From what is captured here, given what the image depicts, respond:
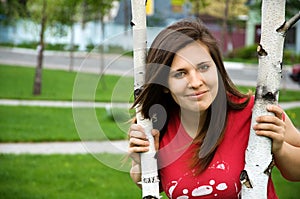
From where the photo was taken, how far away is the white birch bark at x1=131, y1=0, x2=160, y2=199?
2.02 m

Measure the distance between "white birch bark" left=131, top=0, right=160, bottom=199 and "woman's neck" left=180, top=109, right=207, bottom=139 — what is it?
16 cm

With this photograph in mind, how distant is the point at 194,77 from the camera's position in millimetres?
1993

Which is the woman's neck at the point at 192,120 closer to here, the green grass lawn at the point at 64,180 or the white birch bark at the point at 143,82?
the white birch bark at the point at 143,82

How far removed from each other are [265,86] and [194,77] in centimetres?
25

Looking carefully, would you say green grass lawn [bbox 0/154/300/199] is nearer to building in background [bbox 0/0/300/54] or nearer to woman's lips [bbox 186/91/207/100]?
woman's lips [bbox 186/91/207/100]

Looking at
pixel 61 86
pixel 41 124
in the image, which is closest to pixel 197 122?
pixel 41 124

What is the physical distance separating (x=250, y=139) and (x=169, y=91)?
377 millimetres

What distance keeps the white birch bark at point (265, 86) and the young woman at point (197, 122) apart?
0.09 meters

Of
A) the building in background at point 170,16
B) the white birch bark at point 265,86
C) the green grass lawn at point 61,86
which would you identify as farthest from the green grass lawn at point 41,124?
the building in background at point 170,16

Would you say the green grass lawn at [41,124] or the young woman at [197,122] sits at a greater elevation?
the young woman at [197,122]

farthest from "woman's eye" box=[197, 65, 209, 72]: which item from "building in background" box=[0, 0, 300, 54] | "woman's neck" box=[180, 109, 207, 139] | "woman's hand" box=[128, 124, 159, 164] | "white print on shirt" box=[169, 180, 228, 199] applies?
"building in background" box=[0, 0, 300, 54]

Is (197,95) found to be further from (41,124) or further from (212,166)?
(41,124)

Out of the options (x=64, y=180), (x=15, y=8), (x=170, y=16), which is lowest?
(x=64, y=180)

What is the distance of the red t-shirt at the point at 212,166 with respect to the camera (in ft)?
6.89
